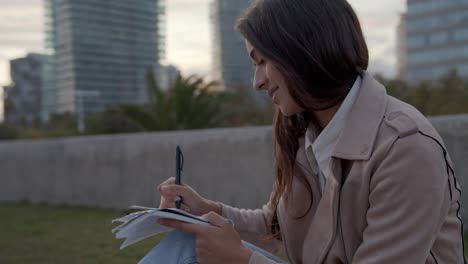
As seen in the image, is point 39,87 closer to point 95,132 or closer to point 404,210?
point 95,132

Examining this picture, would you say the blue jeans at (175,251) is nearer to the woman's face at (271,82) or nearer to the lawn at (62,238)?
the woman's face at (271,82)

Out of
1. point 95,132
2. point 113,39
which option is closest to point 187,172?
point 95,132

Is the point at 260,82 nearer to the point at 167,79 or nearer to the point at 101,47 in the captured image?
the point at 167,79

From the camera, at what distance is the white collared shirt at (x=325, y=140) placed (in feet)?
4.91

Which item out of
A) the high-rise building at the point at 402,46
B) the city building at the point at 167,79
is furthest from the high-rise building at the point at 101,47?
the high-rise building at the point at 402,46

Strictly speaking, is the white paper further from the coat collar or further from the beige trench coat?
the coat collar

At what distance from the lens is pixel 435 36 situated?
79750 millimetres

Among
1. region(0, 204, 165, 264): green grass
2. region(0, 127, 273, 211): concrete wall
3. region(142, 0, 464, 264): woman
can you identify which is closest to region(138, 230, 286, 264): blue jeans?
region(142, 0, 464, 264): woman

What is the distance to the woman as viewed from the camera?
1312 mm

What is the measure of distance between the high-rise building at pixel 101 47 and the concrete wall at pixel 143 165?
46054 millimetres

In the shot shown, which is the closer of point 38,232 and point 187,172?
point 38,232

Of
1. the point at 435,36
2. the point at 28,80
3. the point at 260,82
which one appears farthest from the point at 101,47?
the point at 260,82

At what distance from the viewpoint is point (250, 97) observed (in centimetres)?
2019

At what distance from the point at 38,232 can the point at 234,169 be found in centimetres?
200
